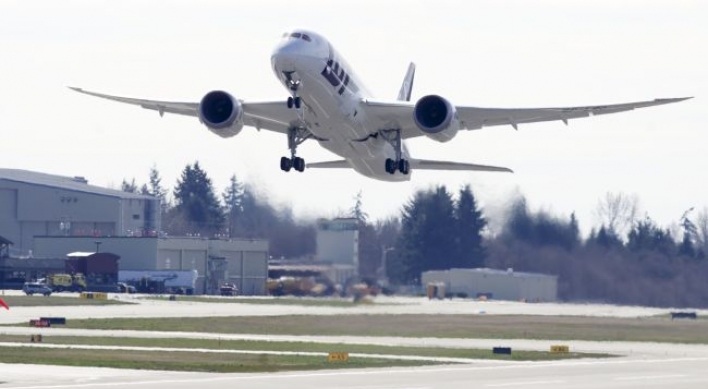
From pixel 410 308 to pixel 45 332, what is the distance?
1055 inches

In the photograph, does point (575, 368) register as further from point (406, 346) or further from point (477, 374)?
point (406, 346)

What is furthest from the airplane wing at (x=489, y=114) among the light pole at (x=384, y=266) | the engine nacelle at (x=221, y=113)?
the light pole at (x=384, y=266)

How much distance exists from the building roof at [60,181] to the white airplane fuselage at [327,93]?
8704 centimetres

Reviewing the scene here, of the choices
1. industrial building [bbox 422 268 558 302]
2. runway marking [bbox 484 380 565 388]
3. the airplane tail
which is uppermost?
the airplane tail

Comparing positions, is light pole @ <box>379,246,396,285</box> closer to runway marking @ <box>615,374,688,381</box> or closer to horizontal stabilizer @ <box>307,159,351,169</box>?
horizontal stabilizer @ <box>307,159,351,169</box>

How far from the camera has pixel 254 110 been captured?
2026 inches

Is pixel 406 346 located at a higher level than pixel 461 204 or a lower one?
lower

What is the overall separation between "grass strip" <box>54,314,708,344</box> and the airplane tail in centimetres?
1057

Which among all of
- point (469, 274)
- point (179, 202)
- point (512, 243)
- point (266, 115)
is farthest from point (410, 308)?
point (179, 202)

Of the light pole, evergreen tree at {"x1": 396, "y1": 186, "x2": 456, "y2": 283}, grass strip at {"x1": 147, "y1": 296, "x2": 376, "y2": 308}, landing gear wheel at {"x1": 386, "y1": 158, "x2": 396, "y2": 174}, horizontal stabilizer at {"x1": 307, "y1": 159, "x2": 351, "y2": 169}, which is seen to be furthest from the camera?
evergreen tree at {"x1": 396, "y1": 186, "x2": 456, "y2": 283}

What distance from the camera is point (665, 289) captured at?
78.1m

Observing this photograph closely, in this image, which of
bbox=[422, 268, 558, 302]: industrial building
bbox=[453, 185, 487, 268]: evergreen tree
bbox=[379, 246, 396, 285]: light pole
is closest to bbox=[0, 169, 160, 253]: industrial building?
bbox=[422, 268, 558, 302]: industrial building

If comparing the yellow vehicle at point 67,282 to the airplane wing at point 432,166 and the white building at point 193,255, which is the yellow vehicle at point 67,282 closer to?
the white building at point 193,255

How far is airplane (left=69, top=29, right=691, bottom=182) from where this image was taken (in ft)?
156
